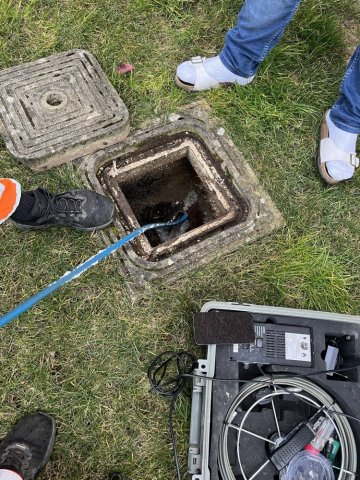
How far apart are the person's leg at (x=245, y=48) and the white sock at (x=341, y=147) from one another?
0.50m

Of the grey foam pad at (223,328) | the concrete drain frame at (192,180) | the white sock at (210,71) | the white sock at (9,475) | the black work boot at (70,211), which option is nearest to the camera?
the white sock at (9,475)

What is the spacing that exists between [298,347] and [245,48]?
1.37 m

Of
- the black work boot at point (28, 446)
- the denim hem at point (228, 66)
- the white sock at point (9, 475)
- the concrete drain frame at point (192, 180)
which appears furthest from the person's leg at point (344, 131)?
the white sock at point (9, 475)

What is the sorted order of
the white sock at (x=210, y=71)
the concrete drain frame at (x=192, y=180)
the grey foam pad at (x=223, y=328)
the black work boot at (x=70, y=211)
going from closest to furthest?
the grey foam pad at (x=223, y=328) < the black work boot at (x=70, y=211) < the concrete drain frame at (x=192, y=180) < the white sock at (x=210, y=71)

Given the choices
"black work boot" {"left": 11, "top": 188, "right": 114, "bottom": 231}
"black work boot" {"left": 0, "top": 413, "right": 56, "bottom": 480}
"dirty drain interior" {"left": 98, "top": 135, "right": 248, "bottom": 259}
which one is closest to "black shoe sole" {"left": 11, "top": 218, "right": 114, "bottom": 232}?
"black work boot" {"left": 11, "top": 188, "right": 114, "bottom": 231}

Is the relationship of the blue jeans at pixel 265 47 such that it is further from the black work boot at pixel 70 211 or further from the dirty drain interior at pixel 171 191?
the black work boot at pixel 70 211

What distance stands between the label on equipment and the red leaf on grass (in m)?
1.51

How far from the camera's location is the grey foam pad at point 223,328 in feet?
5.74

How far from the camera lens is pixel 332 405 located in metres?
1.77

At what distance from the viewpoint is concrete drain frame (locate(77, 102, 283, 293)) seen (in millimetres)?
1997

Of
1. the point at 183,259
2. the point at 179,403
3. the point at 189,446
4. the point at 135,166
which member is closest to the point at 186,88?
the point at 135,166

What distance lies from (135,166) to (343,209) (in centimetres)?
104

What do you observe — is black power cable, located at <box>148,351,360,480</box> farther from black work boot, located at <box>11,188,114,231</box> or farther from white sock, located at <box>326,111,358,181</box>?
white sock, located at <box>326,111,358,181</box>

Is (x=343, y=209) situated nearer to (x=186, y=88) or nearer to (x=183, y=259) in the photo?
(x=183, y=259)
